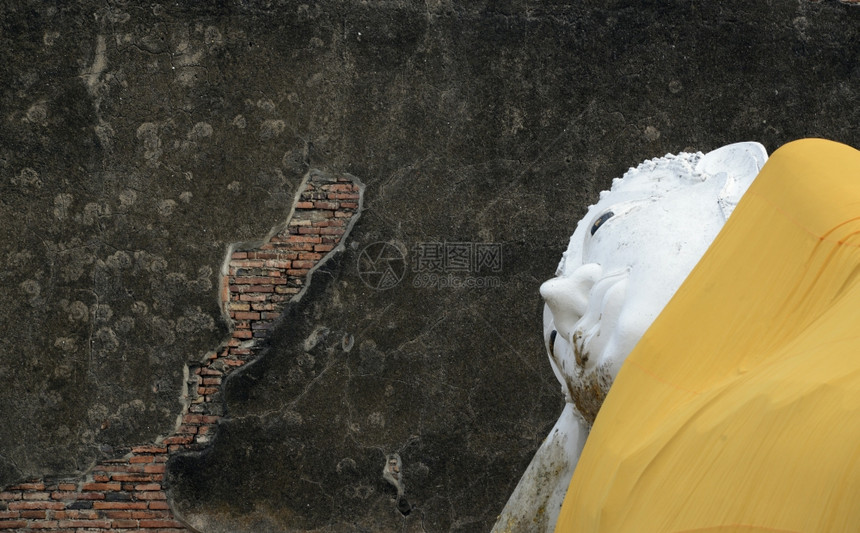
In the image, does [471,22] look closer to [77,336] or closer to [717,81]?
[717,81]

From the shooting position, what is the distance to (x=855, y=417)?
1.25 m

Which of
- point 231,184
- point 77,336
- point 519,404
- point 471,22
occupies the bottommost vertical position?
point 519,404

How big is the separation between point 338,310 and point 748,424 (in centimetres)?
338

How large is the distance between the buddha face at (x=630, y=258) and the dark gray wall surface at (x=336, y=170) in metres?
2.39

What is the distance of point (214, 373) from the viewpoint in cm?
464

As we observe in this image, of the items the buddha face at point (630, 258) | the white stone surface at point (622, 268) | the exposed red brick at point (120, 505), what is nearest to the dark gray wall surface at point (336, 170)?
the exposed red brick at point (120, 505)

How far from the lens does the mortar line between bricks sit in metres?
4.62

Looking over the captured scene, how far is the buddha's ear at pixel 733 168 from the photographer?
80.2 inches

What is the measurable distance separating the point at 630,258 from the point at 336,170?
2.80 metres

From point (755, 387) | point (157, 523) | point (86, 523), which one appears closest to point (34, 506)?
point (86, 523)

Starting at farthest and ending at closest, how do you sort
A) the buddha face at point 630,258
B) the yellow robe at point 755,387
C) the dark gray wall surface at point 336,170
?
the dark gray wall surface at point 336,170 < the buddha face at point 630,258 < the yellow robe at point 755,387

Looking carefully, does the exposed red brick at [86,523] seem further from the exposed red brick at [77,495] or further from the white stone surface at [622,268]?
the white stone surface at [622,268]

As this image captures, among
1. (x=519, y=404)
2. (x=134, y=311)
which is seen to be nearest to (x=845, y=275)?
(x=519, y=404)

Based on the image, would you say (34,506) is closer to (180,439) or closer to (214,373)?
(180,439)
